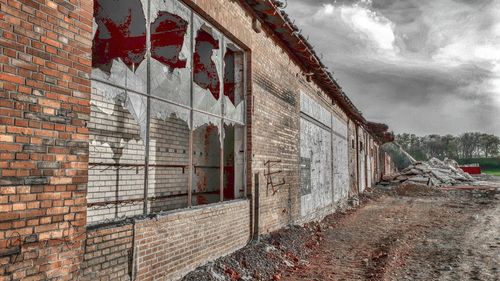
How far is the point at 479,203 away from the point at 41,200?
728 inches

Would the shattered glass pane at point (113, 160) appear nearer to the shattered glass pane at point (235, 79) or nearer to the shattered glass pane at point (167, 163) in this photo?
the shattered glass pane at point (167, 163)

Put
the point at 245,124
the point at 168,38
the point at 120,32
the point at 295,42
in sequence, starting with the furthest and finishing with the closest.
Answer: the point at 295,42, the point at 245,124, the point at 168,38, the point at 120,32

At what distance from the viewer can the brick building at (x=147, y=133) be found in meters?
2.87

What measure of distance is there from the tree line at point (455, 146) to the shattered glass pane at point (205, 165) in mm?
81190

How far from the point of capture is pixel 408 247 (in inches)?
306

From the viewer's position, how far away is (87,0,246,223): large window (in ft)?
14.7

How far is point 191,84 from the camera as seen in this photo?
5.38 metres

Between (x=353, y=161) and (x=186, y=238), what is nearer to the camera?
(x=186, y=238)

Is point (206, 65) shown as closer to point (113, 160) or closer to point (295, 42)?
point (113, 160)

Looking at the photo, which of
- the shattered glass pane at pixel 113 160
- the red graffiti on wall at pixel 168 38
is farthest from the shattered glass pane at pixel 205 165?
the red graffiti on wall at pixel 168 38

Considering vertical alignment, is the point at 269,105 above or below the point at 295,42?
below

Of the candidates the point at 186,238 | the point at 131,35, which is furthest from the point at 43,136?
the point at 131,35

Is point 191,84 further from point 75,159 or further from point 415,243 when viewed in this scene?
point 415,243

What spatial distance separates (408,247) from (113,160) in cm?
633
